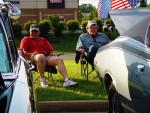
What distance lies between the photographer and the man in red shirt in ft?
31.8

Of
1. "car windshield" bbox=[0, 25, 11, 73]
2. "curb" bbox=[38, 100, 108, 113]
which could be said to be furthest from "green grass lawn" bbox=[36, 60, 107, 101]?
"car windshield" bbox=[0, 25, 11, 73]

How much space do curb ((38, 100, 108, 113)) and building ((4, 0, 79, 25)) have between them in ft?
158

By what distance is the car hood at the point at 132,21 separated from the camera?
6199 mm

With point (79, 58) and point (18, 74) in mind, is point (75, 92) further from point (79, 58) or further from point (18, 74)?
point (18, 74)

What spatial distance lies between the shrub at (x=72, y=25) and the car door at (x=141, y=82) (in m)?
32.9

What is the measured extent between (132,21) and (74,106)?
221cm

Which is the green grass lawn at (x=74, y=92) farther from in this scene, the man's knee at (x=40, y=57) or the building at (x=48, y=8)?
the building at (x=48, y=8)

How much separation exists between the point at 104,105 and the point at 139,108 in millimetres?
2897

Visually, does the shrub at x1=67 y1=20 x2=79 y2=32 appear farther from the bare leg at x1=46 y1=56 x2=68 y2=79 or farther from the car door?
the car door

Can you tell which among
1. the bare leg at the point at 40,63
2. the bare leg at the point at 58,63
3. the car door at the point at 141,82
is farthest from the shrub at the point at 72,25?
the car door at the point at 141,82

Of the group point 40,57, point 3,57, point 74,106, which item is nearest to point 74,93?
point 74,106

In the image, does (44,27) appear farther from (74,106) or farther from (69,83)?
(74,106)

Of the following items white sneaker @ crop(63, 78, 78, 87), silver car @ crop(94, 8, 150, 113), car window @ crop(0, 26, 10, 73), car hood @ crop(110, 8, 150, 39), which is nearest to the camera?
car window @ crop(0, 26, 10, 73)

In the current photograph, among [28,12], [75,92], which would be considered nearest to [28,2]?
[28,12]
